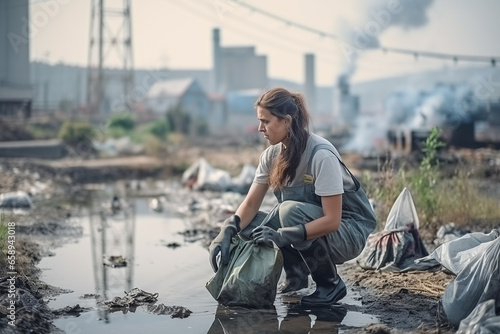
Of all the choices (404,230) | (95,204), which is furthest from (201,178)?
(404,230)

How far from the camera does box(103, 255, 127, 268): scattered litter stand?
19.2 feet

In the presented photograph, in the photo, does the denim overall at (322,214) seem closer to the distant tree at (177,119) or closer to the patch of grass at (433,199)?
the patch of grass at (433,199)

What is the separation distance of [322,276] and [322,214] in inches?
17.0

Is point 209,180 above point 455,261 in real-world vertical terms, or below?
below

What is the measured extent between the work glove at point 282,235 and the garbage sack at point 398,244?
54.2 inches

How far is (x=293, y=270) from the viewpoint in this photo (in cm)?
467

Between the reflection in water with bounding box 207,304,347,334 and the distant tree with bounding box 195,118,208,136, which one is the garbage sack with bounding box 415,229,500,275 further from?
the distant tree with bounding box 195,118,208,136

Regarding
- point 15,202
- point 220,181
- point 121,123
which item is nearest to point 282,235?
point 15,202

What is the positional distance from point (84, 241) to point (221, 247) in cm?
319

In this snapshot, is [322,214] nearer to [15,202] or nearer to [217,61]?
[15,202]

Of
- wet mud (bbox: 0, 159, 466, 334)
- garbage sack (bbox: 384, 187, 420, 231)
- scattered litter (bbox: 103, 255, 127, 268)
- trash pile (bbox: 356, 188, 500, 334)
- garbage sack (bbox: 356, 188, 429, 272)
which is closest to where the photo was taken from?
trash pile (bbox: 356, 188, 500, 334)

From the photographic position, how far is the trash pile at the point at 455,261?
12.0 feet

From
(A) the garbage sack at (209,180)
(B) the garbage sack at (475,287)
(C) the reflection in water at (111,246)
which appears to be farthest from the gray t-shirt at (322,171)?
(A) the garbage sack at (209,180)

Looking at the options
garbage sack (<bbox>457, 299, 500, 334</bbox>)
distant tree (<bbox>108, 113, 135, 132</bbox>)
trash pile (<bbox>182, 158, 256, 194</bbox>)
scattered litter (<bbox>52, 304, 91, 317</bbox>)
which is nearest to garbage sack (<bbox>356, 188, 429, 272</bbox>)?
garbage sack (<bbox>457, 299, 500, 334</bbox>)
